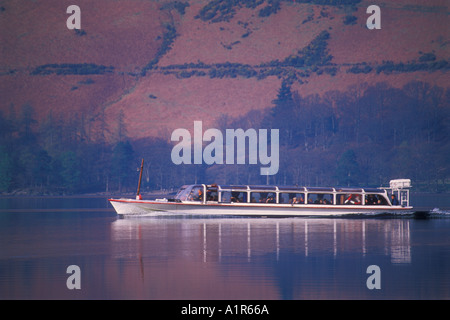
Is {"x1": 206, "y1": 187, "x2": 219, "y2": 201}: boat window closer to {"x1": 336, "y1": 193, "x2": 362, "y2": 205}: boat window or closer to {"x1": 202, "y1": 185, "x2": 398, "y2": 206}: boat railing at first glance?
{"x1": 202, "y1": 185, "x2": 398, "y2": 206}: boat railing

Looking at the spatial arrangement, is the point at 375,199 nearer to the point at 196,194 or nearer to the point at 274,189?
the point at 274,189

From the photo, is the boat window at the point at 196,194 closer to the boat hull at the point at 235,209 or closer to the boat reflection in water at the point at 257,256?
the boat hull at the point at 235,209

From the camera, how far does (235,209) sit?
215ft

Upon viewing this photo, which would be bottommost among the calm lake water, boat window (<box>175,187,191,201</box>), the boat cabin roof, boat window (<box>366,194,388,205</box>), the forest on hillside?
the calm lake water

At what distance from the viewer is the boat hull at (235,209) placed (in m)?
64.6

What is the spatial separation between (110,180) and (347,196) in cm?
10618

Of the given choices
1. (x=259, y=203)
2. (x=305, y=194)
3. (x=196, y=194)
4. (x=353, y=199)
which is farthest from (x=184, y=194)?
(x=353, y=199)

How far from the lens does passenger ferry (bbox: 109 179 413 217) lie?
2554 inches

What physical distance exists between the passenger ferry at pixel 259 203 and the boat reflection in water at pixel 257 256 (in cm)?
279

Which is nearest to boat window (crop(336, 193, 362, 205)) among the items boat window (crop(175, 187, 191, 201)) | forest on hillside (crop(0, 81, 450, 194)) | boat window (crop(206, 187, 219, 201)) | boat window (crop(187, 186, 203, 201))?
boat window (crop(206, 187, 219, 201))

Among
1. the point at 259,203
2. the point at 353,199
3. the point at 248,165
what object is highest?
the point at 248,165

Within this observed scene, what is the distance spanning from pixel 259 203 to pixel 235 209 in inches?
94.0

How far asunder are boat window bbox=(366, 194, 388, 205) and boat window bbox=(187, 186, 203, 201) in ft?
51.9
